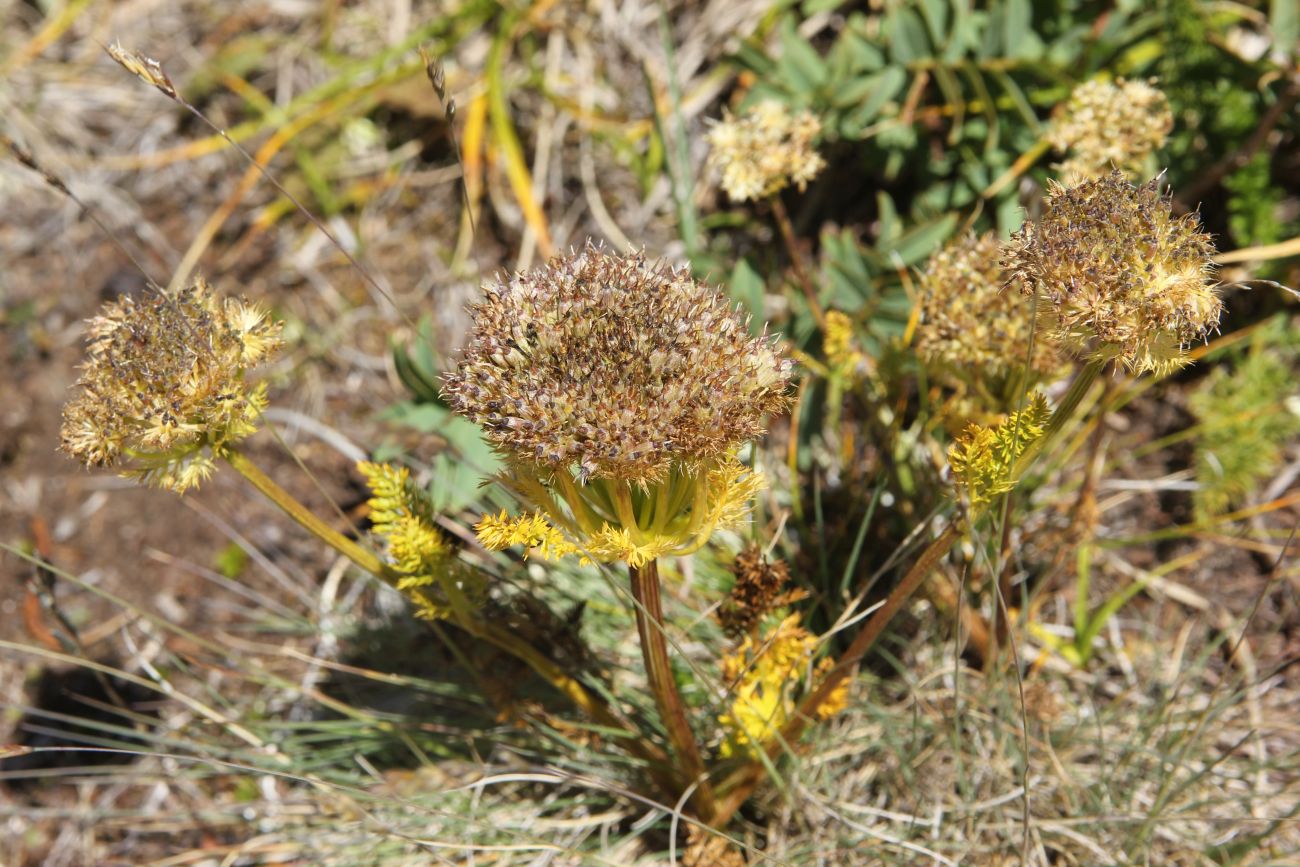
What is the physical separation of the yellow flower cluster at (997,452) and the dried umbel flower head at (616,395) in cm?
27

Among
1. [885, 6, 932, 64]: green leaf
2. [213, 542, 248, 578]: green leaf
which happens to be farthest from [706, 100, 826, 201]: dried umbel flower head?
[213, 542, 248, 578]: green leaf

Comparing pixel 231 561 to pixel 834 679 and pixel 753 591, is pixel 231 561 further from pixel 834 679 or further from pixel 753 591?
pixel 834 679

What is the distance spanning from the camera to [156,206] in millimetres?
3783

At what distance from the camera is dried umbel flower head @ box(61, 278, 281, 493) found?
146 centimetres

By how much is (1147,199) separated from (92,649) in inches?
122

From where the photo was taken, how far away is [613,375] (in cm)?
129

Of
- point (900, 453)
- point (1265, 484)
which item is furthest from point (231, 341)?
point (1265, 484)

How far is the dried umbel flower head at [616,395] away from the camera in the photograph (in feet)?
4.15

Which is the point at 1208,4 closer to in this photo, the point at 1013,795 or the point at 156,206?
the point at 1013,795

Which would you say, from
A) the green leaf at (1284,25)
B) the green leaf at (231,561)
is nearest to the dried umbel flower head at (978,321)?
the green leaf at (1284,25)

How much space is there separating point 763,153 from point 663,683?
111cm

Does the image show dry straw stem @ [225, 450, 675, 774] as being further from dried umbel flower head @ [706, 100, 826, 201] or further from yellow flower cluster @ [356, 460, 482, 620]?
dried umbel flower head @ [706, 100, 826, 201]

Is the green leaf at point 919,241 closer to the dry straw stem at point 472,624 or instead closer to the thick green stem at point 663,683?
the thick green stem at point 663,683

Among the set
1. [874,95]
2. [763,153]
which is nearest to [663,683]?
[763,153]
